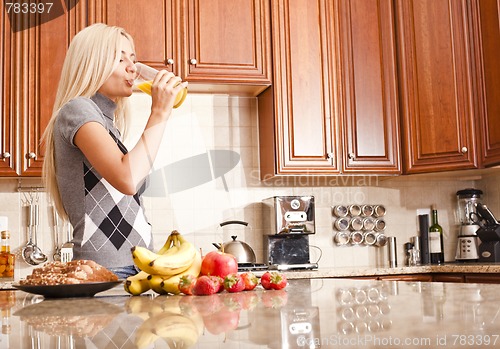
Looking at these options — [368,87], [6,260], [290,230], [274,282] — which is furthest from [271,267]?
[274,282]

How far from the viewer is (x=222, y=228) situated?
12.0 ft

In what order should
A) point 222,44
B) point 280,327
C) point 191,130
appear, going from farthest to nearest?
1. point 191,130
2. point 222,44
3. point 280,327

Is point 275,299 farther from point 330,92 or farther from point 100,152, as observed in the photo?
point 330,92

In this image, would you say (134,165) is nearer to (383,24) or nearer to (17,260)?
(17,260)

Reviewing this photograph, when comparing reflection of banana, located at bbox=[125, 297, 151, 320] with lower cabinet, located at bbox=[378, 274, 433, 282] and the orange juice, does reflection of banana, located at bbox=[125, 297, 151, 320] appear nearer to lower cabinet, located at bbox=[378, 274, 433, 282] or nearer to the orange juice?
the orange juice

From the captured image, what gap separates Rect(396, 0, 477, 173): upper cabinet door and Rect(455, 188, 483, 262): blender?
1.48ft

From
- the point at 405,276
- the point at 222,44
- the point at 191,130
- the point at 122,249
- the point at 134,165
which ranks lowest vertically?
the point at 405,276

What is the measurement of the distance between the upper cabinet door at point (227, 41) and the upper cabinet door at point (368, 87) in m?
0.45

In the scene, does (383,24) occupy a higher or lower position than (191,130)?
higher

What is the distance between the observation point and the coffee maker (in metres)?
3.47

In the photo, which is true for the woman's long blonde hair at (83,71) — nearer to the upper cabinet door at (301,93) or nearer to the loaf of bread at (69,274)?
the loaf of bread at (69,274)

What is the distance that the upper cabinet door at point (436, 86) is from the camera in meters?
3.52

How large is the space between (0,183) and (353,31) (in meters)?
2.10

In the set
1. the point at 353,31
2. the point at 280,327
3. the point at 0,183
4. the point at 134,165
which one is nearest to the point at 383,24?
the point at 353,31
